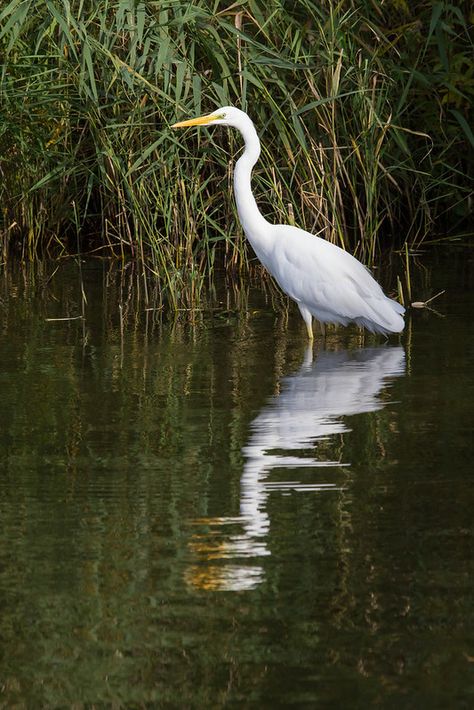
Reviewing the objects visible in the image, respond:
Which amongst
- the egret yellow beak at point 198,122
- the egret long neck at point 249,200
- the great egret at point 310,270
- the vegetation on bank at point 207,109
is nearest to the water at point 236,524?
the great egret at point 310,270

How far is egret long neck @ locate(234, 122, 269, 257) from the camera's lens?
739 cm

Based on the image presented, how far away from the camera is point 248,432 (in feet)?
16.8

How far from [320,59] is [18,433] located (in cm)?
436

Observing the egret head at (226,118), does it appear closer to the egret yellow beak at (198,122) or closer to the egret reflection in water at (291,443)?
the egret yellow beak at (198,122)

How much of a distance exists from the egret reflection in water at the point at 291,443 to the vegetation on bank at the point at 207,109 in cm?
170

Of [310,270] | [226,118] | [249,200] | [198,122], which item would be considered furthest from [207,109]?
[310,270]

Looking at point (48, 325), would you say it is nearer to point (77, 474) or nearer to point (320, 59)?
point (320, 59)

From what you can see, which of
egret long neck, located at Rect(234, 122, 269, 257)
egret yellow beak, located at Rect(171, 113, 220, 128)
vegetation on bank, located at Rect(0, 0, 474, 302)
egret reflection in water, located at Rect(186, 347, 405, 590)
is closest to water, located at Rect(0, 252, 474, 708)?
egret reflection in water, located at Rect(186, 347, 405, 590)

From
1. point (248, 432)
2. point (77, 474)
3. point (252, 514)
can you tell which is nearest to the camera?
point (252, 514)

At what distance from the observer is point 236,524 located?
3.92m

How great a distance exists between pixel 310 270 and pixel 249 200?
0.58m

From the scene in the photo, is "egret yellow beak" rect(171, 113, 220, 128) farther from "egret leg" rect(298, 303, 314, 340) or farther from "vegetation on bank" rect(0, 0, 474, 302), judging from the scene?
"egret leg" rect(298, 303, 314, 340)

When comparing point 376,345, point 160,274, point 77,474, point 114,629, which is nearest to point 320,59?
point 160,274

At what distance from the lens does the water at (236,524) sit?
2.95 m
